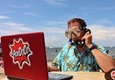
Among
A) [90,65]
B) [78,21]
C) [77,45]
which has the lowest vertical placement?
[90,65]

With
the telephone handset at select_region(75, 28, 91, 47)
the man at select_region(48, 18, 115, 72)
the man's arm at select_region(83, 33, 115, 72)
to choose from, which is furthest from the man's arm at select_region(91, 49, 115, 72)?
the telephone handset at select_region(75, 28, 91, 47)

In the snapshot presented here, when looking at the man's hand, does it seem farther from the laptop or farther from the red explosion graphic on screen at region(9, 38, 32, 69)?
the red explosion graphic on screen at region(9, 38, 32, 69)

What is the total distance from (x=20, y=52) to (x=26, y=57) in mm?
83

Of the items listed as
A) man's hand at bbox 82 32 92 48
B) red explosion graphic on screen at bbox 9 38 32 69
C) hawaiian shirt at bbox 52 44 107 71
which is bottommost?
hawaiian shirt at bbox 52 44 107 71

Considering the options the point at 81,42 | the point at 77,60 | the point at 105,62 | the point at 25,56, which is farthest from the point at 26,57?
the point at 77,60

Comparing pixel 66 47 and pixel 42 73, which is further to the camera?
pixel 66 47

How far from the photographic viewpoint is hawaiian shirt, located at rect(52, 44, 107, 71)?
420cm

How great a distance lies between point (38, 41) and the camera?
7.92 ft

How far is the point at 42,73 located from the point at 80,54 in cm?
184

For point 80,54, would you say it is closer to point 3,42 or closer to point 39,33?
point 3,42

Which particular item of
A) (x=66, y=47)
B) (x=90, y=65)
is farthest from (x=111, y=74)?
(x=66, y=47)

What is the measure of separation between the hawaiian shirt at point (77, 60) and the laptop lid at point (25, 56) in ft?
4.67

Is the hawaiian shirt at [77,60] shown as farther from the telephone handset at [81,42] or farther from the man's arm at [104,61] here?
the man's arm at [104,61]

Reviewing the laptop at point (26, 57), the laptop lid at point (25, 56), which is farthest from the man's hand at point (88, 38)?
the laptop lid at point (25, 56)
